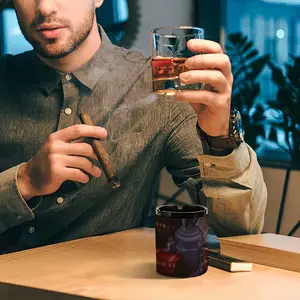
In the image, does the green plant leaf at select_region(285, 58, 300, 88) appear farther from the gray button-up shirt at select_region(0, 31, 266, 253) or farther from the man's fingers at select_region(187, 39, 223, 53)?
the man's fingers at select_region(187, 39, 223, 53)

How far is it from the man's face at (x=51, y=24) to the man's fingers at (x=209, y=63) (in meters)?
0.48

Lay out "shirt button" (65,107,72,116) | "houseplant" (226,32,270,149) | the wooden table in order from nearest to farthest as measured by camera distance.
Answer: the wooden table → "shirt button" (65,107,72,116) → "houseplant" (226,32,270,149)

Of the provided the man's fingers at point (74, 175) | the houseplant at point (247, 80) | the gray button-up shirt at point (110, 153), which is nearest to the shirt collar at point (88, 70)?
the gray button-up shirt at point (110, 153)

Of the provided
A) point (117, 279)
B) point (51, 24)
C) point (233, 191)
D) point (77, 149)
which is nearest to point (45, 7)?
point (51, 24)

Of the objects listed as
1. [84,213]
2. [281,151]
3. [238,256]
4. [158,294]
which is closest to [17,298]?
[158,294]

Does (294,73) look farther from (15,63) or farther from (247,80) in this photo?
(15,63)

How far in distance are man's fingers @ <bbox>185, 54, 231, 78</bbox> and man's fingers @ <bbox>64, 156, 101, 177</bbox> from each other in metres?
0.45

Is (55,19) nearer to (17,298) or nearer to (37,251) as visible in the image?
(37,251)

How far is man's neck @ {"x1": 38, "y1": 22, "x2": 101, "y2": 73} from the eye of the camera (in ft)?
5.43

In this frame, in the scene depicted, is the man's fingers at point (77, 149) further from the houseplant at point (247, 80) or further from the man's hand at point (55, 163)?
the houseplant at point (247, 80)

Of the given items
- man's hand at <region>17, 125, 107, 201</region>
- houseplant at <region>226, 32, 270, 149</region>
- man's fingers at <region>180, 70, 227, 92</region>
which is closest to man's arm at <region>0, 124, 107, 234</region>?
man's hand at <region>17, 125, 107, 201</region>

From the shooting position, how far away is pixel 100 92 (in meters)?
1.72

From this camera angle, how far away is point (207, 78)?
4.27 feet

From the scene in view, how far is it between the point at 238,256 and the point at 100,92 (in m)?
0.68
